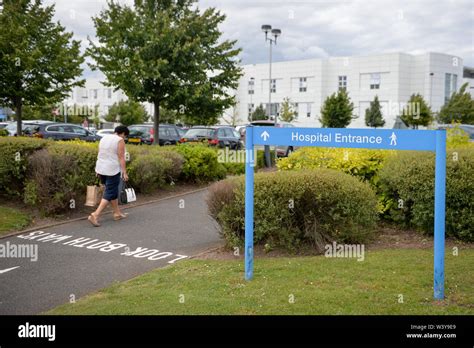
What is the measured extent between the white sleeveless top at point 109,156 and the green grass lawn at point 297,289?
130 inches

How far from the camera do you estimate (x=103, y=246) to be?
796cm

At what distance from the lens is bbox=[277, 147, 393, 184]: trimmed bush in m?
9.26

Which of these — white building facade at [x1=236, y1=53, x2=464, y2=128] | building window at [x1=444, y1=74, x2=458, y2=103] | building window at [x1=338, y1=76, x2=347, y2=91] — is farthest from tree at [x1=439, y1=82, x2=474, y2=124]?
building window at [x1=338, y1=76, x2=347, y2=91]

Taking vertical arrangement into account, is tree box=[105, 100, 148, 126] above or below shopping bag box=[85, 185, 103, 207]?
above

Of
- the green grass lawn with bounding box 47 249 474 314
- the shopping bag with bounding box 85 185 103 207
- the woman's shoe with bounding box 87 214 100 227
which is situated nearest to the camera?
the green grass lawn with bounding box 47 249 474 314

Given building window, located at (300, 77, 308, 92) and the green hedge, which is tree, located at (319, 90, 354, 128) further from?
the green hedge

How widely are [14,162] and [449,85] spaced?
65355 mm

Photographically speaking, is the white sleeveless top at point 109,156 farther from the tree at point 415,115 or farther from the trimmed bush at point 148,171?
the tree at point 415,115

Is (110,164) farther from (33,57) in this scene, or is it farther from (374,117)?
(374,117)

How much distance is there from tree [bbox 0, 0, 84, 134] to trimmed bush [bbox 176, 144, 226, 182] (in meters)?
7.35

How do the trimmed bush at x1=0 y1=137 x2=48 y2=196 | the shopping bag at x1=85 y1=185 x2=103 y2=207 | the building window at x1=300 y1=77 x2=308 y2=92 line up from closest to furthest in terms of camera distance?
the shopping bag at x1=85 y1=185 x2=103 y2=207 < the trimmed bush at x1=0 y1=137 x2=48 y2=196 < the building window at x1=300 y1=77 x2=308 y2=92

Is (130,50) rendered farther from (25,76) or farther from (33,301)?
(33,301)

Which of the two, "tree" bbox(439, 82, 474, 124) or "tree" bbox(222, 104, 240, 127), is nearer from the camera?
"tree" bbox(439, 82, 474, 124)

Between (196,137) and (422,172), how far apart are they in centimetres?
1745
